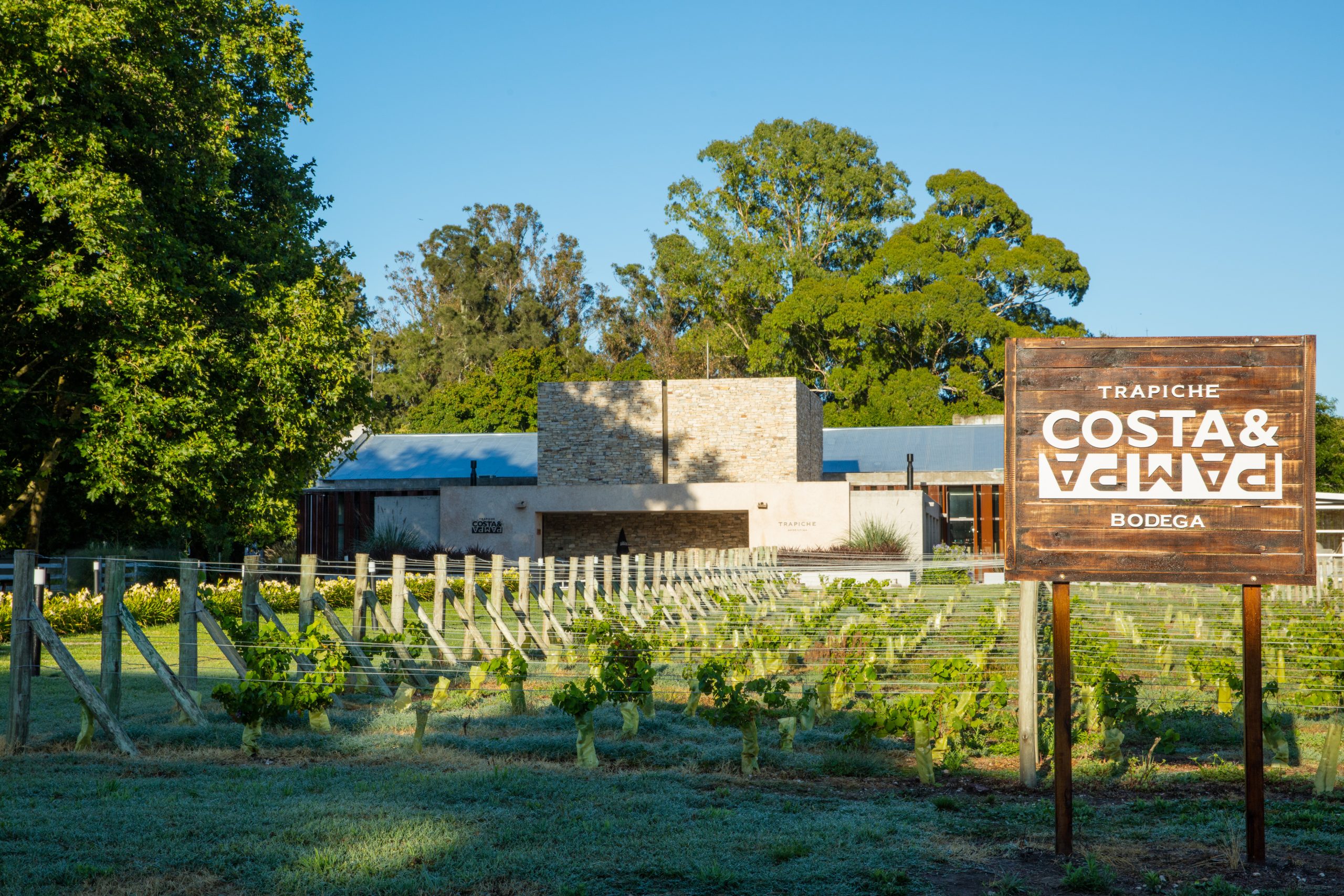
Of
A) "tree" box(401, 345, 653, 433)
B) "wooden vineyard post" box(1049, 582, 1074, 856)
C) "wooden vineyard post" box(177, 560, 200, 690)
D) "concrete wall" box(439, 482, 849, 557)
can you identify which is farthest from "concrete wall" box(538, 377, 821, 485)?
"wooden vineyard post" box(1049, 582, 1074, 856)

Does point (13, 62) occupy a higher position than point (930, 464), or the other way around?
point (13, 62)

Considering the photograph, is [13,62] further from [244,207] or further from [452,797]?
[452,797]

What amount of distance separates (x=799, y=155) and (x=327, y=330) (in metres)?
37.3

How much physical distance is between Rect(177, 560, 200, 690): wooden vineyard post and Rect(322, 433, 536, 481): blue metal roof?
2630 cm

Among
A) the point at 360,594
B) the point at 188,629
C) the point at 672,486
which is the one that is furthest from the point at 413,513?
the point at 188,629

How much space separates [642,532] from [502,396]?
54.4 ft

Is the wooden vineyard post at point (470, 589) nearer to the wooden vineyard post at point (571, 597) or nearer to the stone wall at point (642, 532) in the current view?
the wooden vineyard post at point (571, 597)

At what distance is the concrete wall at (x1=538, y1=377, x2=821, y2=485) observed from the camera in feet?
103

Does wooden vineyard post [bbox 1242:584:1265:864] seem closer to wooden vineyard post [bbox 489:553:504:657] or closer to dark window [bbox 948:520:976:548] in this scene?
wooden vineyard post [bbox 489:553:504:657]

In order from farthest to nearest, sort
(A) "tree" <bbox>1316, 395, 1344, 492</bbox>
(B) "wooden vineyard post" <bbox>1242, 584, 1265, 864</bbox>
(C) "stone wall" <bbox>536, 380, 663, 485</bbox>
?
(A) "tree" <bbox>1316, 395, 1344, 492</bbox> → (C) "stone wall" <bbox>536, 380, 663, 485</bbox> → (B) "wooden vineyard post" <bbox>1242, 584, 1265, 864</bbox>

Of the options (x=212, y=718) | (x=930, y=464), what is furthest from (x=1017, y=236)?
(x=212, y=718)

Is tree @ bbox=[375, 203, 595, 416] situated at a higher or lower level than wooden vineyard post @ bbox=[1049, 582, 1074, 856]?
higher

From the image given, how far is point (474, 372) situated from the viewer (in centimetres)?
5428

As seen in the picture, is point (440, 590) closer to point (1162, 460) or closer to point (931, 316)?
point (1162, 460)
